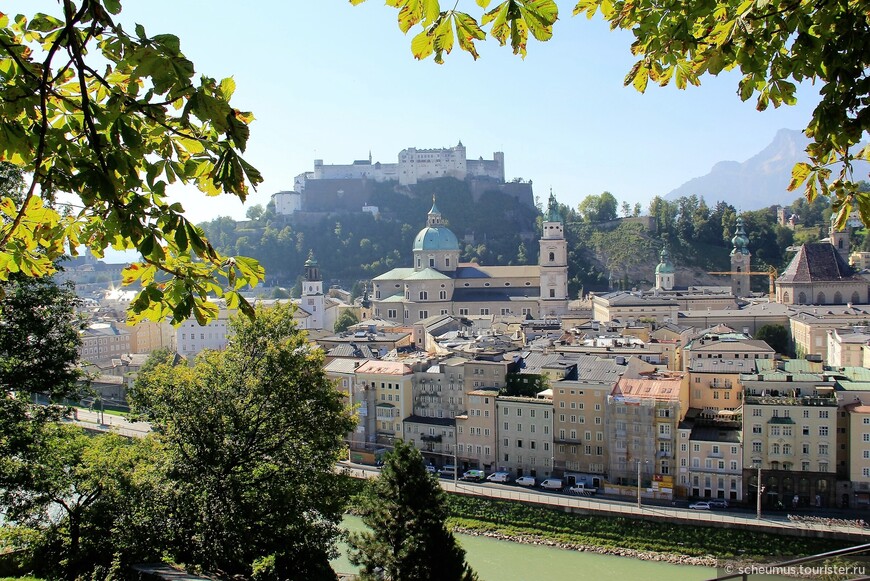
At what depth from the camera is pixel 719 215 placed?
187 feet

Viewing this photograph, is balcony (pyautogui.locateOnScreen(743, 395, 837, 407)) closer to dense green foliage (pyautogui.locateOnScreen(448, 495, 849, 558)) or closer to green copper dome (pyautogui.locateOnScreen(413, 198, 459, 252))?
dense green foliage (pyautogui.locateOnScreen(448, 495, 849, 558))

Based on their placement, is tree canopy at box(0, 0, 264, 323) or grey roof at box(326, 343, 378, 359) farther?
grey roof at box(326, 343, 378, 359)

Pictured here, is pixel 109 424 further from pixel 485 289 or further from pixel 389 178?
pixel 389 178

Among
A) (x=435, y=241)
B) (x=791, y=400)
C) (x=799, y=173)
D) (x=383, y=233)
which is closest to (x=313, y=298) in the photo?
(x=435, y=241)

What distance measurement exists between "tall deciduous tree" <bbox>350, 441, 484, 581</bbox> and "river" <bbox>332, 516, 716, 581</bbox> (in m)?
2.80

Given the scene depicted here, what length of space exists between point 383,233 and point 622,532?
48426mm

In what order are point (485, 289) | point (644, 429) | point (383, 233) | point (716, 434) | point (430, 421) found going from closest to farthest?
1. point (716, 434)
2. point (644, 429)
3. point (430, 421)
4. point (485, 289)
5. point (383, 233)

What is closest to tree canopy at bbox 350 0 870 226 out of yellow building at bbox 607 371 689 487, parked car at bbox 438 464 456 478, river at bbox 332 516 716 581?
river at bbox 332 516 716 581

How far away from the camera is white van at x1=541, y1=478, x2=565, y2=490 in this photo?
18188 millimetres

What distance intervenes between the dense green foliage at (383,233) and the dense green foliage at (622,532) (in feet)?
134

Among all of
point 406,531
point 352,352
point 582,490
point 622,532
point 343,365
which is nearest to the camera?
point 406,531

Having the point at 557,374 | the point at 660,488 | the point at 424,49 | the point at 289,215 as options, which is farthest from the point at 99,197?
the point at 289,215

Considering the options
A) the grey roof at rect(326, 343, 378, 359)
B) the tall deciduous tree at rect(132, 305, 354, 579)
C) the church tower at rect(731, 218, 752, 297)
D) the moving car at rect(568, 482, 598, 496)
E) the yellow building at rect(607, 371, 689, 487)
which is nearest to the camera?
the tall deciduous tree at rect(132, 305, 354, 579)

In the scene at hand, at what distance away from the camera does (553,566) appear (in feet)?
49.0
